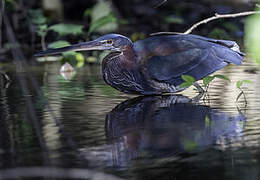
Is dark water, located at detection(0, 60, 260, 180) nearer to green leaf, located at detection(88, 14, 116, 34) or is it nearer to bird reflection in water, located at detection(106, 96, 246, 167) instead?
bird reflection in water, located at detection(106, 96, 246, 167)

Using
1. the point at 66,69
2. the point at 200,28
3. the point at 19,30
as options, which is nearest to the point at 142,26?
the point at 200,28

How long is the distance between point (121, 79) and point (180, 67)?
55 centimetres

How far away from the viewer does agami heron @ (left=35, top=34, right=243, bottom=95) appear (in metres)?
5.20

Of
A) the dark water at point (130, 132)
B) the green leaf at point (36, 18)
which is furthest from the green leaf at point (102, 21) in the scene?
the dark water at point (130, 132)

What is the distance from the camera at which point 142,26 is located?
42.7ft

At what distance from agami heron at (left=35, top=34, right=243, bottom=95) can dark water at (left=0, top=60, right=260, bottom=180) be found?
6.3 inches

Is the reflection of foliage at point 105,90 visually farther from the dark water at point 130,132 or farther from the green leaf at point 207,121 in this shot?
the green leaf at point 207,121

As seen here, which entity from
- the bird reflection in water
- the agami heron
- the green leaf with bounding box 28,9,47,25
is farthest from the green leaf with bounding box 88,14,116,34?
the bird reflection in water

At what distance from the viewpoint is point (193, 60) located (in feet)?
17.5

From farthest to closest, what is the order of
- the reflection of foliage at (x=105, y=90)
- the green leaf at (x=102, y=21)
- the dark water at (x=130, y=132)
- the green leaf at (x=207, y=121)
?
1. the green leaf at (x=102, y=21)
2. the reflection of foliage at (x=105, y=90)
3. the green leaf at (x=207, y=121)
4. the dark water at (x=130, y=132)

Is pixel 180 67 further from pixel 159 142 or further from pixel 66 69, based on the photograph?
pixel 66 69

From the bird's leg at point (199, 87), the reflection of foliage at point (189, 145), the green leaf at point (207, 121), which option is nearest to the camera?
the reflection of foliage at point (189, 145)

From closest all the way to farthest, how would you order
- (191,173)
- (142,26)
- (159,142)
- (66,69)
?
(191,173), (159,142), (66,69), (142,26)

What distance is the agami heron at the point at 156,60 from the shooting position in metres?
5.20
